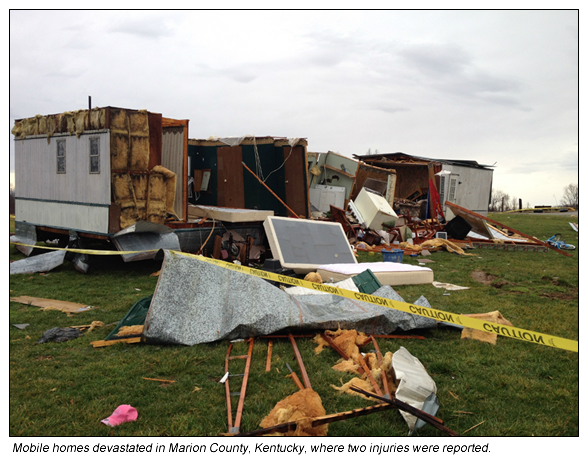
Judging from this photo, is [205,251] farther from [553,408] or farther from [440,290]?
[553,408]

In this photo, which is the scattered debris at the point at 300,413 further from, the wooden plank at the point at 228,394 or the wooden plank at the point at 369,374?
the wooden plank at the point at 369,374

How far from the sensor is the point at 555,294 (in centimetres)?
832

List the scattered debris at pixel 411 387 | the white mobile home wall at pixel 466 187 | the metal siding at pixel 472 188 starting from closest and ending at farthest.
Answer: the scattered debris at pixel 411 387 < the white mobile home wall at pixel 466 187 < the metal siding at pixel 472 188

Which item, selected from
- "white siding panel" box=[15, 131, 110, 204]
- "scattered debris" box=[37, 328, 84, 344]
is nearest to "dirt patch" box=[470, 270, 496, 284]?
"scattered debris" box=[37, 328, 84, 344]

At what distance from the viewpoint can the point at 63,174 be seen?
10664mm

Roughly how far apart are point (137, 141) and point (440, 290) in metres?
6.58

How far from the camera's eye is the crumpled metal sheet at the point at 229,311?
4.93m

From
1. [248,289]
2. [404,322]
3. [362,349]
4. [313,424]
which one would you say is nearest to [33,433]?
[313,424]

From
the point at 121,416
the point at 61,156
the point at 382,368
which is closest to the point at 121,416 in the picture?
the point at 121,416

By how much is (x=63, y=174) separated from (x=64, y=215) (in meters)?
0.96

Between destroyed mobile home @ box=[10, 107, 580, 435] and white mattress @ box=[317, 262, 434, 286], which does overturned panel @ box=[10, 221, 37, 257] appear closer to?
destroyed mobile home @ box=[10, 107, 580, 435]

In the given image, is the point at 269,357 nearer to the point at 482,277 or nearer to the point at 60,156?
the point at 482,277

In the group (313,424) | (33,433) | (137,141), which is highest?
(137,141)

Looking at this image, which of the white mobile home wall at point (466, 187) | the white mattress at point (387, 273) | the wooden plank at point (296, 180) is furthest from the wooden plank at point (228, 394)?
the white mobile home wall at point (466, 187)
